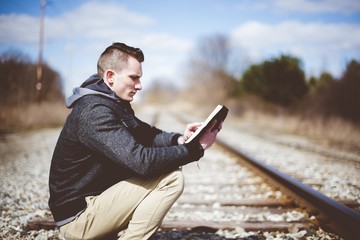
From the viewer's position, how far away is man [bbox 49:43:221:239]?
1.83 m

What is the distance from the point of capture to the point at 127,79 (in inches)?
84.6

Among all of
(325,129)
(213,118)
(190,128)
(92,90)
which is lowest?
(325,129)

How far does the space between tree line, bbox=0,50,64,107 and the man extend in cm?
1301

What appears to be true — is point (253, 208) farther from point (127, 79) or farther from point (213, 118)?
point (127, 79)

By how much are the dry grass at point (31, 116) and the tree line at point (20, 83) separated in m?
0.50

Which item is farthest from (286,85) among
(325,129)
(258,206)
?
(258,206)

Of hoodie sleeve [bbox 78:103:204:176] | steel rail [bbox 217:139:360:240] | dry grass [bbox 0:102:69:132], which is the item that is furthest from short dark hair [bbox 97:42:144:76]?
dry grass [bbox 0:102:69:132]

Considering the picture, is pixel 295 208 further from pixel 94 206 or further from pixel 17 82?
pixel 17 82

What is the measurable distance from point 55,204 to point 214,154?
5.71 metres

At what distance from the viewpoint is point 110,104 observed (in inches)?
76.5

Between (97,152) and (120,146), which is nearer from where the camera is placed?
(120,146)

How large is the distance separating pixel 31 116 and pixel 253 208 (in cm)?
1304

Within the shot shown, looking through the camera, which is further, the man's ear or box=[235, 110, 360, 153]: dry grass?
box=[235, 110, 360, 153]: dry grass

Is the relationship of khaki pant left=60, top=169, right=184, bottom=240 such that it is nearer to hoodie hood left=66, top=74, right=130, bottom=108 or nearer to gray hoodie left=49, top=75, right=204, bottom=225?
gray hoodie left=49, top=75, right=204, bottom=225
